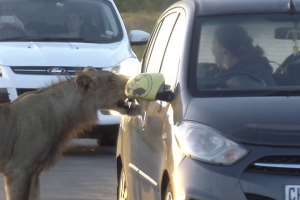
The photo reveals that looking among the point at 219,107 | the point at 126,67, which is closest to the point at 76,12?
the point at 126,67

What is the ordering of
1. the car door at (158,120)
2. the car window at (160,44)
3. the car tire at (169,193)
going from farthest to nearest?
the car window at (160,44) < the car door at (158,120) < the car tire at (169,193)

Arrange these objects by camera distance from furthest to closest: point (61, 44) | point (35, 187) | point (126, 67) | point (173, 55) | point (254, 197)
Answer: point (61, 44) < point (126, 67) < point (35, 187) < point (173, 55) < point (254, 197)

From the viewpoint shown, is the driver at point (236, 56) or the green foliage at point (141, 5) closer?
the driver at point (236, 56)

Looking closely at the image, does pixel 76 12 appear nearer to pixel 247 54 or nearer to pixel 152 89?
pixel 247 54

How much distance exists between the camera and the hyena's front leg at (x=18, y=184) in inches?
284

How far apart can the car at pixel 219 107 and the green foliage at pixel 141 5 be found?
4002 centimetres

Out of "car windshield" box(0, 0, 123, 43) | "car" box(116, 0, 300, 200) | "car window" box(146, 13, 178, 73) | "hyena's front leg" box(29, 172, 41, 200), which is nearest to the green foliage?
"car windshield" box(0, 0, 123, 43)

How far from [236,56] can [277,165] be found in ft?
4.37

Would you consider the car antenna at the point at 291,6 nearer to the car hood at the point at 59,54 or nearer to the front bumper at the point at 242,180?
the front bumper at the point at 242,180

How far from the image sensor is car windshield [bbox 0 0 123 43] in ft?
38.7

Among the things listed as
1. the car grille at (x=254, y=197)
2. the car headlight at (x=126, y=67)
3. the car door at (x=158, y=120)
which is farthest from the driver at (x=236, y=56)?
the car headlight at (x=126, y=67)

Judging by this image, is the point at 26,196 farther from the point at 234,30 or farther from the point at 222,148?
the point at 222,148

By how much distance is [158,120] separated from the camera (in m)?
5.70

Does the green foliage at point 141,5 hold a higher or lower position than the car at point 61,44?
higher
